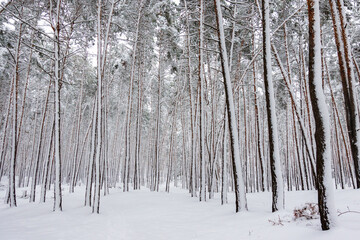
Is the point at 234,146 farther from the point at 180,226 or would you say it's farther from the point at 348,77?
the point at 348,77

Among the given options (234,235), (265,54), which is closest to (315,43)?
(265,54)

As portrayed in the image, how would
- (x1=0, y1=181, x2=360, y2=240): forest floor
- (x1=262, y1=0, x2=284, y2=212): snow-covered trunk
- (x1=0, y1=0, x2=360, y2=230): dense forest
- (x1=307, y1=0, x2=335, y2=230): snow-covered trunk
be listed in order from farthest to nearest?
1. (x1=0, y1=0, x2=360, y2=230): dense forest
2. (x1=262, y1=0, x2=284, y2=212): snow-covered trunk
3. (x1=0, y1=181, x2=360, y2=240): forest floor
4. (x1=307, y1=0, x2=335, y2=230): snow-covered trunk

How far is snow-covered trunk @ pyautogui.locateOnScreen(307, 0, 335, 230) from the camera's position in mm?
3348

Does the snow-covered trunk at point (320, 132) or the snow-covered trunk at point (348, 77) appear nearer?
the snow-covered trunk at point (320, 132)

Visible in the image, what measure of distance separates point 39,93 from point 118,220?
18.4 meters

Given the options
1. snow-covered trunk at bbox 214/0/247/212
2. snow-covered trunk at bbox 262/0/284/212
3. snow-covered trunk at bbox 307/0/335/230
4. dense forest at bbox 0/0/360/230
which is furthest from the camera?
snow-covered trunk at bbox 214/0/247/212

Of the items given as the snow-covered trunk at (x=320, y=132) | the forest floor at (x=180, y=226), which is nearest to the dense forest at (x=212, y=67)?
the snow-covered trunk at (x=320, y=132)

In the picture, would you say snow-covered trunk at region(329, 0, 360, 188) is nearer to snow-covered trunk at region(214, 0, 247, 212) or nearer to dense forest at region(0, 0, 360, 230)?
dense forest at region(0, 0, 360, 230)

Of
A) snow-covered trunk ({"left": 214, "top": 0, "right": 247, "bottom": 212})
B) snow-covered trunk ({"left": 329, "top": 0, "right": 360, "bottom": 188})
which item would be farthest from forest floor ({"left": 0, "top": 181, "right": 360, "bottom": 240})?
snow-covered trunk ({"left": 329, "top": 0, "right": 360, "bottom": 188})

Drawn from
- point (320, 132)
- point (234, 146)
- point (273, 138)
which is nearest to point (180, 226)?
point (234, 146)

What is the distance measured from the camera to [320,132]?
3564 millimetres

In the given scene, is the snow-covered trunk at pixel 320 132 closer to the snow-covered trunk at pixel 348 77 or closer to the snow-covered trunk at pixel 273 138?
the snow-covered trunk at pixel 273 138

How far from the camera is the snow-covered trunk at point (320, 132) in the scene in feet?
11.0

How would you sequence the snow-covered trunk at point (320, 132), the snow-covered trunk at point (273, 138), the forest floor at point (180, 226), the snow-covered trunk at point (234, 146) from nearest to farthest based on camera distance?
1. the snow-covered trunk at point (320, 132)
2. the forest floor at point (180, 226)
3. the snow-covered trunk at point (273, 138)
4. the snow-covered trunk at point (234, 146)
